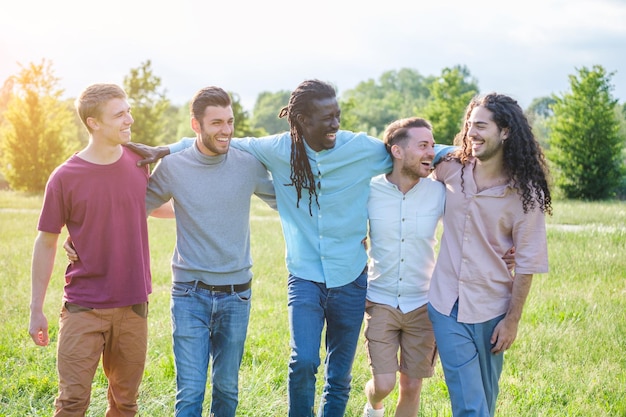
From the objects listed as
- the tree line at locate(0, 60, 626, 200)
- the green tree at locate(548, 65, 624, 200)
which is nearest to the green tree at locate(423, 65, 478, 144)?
the tree line at locate(0, 60, 626, 200)

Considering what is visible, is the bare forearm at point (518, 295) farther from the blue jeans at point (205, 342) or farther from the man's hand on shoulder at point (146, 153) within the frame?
the man's hand on shoulder at point (146, 153)

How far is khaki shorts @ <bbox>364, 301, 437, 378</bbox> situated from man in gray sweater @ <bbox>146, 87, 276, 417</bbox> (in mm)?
916

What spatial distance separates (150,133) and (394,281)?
117 ft

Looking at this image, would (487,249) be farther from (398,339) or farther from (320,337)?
(320,337)

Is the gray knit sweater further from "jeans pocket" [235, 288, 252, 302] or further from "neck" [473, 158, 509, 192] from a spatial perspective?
"neck" [473, 158, 509, 192]

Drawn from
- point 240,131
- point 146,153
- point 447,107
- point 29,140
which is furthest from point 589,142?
point 146,153

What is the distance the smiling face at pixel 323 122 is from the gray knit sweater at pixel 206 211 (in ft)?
1.89

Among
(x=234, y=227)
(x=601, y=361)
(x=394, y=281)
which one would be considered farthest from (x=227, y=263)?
(x=601, y=361)

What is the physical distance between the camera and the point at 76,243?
13.2 feet

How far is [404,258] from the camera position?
459cm

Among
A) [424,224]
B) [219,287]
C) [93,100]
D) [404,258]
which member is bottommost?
[219,287]

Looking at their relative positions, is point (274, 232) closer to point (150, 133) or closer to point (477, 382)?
point (477, 382)

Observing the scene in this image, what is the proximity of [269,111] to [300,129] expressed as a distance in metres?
88.8

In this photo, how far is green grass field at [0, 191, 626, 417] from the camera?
5.41 m
